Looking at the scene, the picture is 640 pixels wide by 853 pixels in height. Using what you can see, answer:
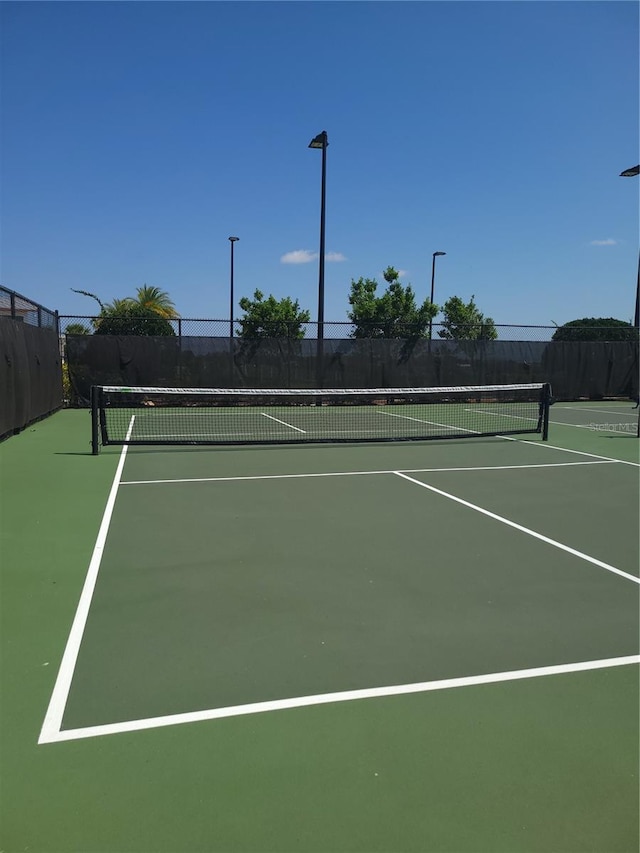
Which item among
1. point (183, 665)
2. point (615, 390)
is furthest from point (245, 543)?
point (615, 390)

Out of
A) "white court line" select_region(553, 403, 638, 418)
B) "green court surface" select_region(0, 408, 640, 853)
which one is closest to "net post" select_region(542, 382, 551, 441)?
"green court surface" select_region(0, 408, 640, 853)

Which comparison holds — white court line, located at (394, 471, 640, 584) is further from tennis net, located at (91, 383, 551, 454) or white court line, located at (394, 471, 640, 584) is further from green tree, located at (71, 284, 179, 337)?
green tree, located at (71, 284, 179, 337)

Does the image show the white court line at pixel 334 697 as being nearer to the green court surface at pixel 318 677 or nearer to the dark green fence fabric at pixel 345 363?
the green court surface at pixel 318 677

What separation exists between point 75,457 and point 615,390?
2029 centimetres

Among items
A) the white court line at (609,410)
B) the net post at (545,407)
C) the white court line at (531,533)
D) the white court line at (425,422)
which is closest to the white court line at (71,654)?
the white court line at (531,533)

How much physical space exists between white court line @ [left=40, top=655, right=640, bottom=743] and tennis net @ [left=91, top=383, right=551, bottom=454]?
6870 mm

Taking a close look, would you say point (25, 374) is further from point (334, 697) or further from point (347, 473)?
point (334, 697)

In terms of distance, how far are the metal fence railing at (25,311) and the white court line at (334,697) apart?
1042 centimetres

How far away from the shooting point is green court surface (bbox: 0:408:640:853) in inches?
88.8

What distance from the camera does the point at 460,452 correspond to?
35.9 ft

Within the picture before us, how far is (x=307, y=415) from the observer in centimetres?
1764

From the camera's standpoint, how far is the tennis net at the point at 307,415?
36.7ft

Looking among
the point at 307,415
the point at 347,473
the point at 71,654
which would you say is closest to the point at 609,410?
the point at 307,415

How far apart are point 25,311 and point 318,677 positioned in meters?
12.6
